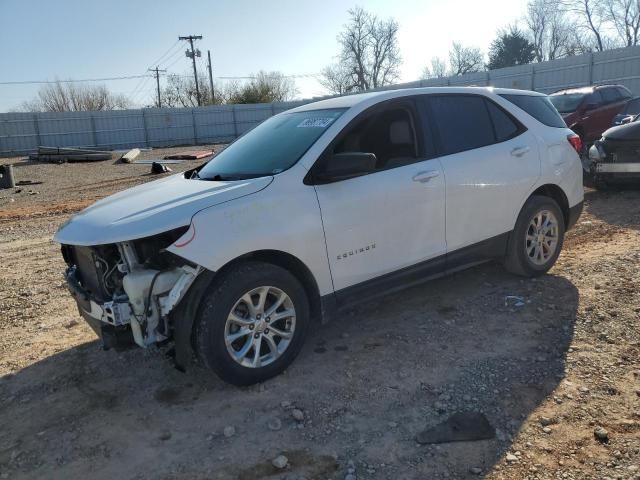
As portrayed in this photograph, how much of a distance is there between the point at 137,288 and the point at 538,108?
13.6ft

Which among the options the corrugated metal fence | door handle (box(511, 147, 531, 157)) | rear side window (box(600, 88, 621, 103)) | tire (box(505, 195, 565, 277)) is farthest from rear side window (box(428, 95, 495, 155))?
the corrugated metal fence

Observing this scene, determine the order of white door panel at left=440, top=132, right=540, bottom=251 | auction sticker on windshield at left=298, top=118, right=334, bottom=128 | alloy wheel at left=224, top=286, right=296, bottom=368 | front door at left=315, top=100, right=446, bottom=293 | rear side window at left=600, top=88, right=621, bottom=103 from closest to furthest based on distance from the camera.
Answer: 1. alloy wheel at left=224, top=286, right=296, bottom=368
2. front door at left=315, top=100, right=446, bottom=293
3. auction sticker on windshield at left=298, top=118, right=334, bottom=128
4. white door panel at left=440, top=132, right=540, bottom=251
5. rear side window at left=600, top=88, right=621, bottom=103

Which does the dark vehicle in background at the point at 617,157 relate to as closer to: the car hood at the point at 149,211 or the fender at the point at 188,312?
the car hood at the point at 149,211

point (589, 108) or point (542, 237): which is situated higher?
point (589, 108)

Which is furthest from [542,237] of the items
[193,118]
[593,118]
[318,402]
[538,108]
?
[193,118]

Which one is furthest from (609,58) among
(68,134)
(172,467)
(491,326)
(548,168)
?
(68,134)

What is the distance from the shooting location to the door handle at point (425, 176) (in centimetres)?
410

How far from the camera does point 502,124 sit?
4855mm

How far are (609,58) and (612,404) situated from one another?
2484 centimetres

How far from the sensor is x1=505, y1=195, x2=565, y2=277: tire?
16.1ft

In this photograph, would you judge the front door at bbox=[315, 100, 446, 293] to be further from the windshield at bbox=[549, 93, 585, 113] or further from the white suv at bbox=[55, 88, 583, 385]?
the windshield at bbox=[549, 93, 585, 113]

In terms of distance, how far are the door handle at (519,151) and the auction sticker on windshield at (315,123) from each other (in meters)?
1.83

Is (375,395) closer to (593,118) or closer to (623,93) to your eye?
(593,118)

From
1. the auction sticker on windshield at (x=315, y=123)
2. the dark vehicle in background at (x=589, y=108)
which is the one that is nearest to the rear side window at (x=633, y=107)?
the dark vehicle in background at (x=589, y=108)
